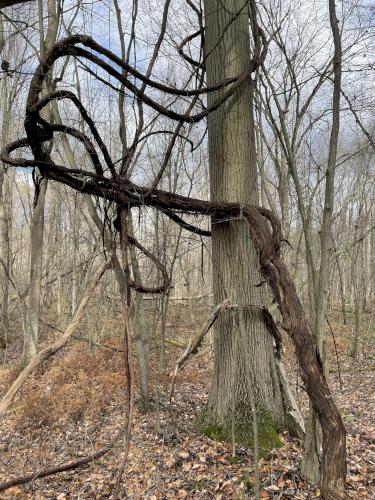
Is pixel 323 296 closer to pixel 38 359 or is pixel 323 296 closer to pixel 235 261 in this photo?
pixel 235 261

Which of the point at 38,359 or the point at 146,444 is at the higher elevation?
the point at 38,359

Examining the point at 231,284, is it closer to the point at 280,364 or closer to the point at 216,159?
the point at 280,364

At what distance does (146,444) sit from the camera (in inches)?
169

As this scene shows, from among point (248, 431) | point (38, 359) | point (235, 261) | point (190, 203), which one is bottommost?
point (248, 431)

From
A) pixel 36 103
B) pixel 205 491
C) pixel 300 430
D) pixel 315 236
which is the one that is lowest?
pixel 205 491

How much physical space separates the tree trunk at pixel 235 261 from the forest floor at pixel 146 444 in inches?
10.1

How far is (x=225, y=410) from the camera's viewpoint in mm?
3697

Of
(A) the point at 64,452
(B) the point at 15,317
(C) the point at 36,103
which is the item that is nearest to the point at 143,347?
(A) the point at 64,452

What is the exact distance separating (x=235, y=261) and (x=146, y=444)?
240cm

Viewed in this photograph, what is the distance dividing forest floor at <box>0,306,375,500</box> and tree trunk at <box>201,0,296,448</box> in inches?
10.1

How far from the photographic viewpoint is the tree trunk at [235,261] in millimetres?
3631

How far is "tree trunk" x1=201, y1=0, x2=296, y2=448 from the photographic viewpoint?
11.9 ft

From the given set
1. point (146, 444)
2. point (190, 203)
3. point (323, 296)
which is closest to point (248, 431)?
point (146, 444)

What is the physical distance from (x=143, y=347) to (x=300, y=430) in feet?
8.36
